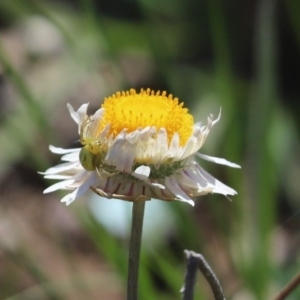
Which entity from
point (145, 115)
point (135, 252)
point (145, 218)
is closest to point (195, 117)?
point (145, 218)

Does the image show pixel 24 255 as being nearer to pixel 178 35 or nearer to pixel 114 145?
pixel 114 145

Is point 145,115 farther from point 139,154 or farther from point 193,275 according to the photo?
point 193,275

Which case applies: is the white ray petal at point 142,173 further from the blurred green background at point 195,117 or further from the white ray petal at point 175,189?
the blurred green background at point 195,117

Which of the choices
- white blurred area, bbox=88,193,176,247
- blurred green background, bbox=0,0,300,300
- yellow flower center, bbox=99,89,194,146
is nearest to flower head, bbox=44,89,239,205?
yellow flower center, bbox=99,89,194,146

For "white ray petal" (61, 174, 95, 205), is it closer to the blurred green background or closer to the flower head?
the flower head

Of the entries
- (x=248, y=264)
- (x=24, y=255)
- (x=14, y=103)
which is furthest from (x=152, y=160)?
(x=14, y=103)

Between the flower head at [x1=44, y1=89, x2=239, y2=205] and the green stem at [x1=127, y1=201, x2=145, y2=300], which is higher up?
the flower head at [x1=44, y1=89, x2=239, y2=205]

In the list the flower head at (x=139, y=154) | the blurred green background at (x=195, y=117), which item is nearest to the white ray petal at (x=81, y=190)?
the flower head at (x=139, y=154)
